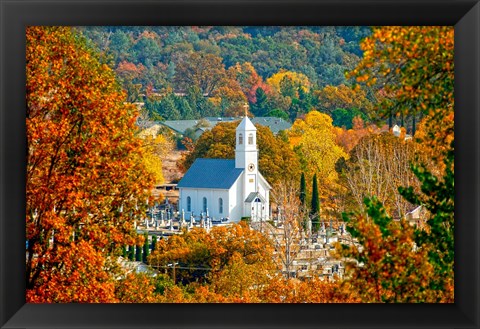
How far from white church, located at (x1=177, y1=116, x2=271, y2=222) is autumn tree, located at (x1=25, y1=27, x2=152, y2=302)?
8.94 meters

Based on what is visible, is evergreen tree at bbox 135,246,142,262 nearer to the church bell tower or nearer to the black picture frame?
the church bell tower

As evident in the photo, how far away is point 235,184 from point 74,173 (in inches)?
413

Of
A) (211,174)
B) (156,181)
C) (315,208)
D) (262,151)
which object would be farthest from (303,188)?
(156,181)

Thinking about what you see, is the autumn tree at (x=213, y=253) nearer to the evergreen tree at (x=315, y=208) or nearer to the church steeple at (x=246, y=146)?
the evergreen tree at (x=315, y=208)

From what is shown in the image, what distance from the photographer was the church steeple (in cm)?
1619

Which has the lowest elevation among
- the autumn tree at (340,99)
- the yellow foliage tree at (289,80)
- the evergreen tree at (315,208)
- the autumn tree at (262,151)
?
the evergreen tree at (315,208)

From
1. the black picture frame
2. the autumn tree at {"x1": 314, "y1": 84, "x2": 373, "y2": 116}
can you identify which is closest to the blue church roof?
the autumn tree at {"x1": 314, "y1": 84, "x2": 373, "y2": 116}

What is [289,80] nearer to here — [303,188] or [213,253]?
[303,188]

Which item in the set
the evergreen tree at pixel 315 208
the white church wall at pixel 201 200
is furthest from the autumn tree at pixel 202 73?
the evergreen tree at pixel 315 208

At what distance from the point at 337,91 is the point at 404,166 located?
15.0 ft

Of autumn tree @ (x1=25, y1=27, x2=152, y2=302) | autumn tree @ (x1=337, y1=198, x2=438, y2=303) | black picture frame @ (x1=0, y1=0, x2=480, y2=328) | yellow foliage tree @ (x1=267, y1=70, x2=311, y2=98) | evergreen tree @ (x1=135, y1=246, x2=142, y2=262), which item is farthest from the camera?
yellow foliage tree @ (x1=267, y1=70, x2=311, y2=98)
